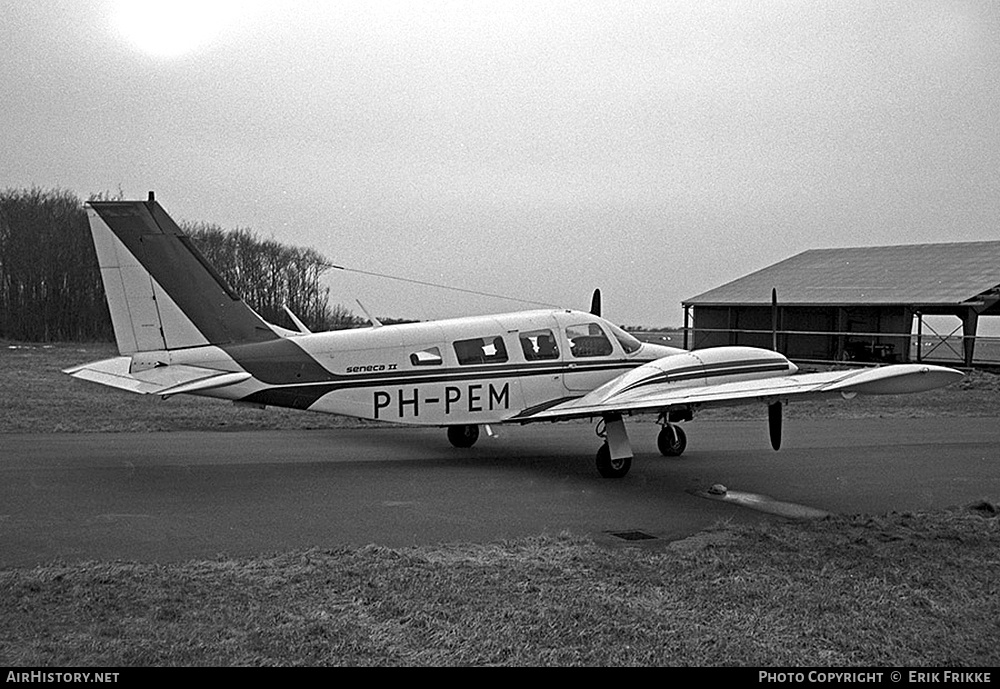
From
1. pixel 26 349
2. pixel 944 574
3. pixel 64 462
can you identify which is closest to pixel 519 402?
pixel 64 462

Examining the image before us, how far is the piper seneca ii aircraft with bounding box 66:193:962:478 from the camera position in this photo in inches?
520

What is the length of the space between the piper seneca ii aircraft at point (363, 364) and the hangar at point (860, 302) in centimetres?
2559

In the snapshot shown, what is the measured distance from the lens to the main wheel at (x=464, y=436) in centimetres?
1616

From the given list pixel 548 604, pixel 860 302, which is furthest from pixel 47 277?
pixel 548 604

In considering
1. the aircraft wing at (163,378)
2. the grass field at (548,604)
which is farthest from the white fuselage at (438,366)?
the grass field at (548,604)

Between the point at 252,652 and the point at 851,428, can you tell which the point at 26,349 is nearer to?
the point at 851,428

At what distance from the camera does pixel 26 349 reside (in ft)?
151

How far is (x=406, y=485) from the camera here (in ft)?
40.3

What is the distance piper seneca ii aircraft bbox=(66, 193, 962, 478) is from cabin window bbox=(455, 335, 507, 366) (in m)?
0.02

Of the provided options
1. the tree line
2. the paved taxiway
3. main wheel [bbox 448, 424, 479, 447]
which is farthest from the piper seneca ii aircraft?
the tree line

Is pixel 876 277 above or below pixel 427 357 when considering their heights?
above

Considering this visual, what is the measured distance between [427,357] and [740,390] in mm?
4706

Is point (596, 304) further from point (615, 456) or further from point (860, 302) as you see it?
point (860, 302)

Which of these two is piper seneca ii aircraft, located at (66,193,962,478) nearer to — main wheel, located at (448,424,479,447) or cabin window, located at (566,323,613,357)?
cabin window, located at (566,323,613,357)
